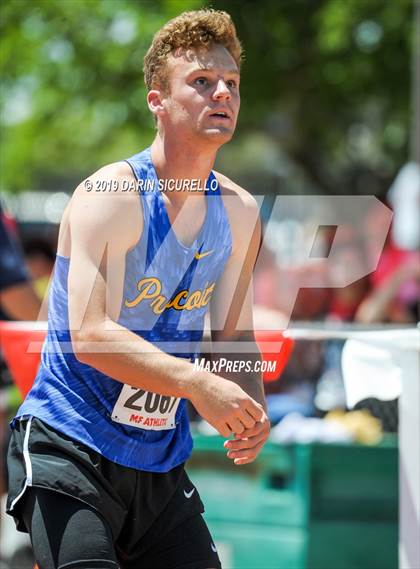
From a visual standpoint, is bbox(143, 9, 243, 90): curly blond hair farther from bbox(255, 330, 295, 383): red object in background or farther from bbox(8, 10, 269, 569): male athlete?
bbox(255, 330, 295, 383): red object in background

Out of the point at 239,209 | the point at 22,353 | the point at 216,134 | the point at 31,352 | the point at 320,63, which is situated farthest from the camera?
the point at 320,63

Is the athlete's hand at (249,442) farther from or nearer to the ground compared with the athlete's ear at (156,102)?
nearer to the ground

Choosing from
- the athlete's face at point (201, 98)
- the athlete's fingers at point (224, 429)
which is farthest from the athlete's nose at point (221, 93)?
the athlete's fingers at point (224, 429)

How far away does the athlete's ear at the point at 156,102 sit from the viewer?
9.37ft

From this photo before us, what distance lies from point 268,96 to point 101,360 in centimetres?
1107

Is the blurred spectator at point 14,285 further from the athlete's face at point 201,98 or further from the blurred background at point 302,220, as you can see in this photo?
the athlete's face at point 201,98

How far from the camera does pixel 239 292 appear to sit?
3.12 metres

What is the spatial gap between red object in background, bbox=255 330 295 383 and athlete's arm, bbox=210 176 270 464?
1.66ft

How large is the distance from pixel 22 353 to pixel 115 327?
1451 millimetres

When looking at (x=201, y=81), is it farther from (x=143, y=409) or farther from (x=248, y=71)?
(x=248, y=71)

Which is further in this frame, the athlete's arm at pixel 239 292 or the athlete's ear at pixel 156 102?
the athlete's arm at pixel 239 292

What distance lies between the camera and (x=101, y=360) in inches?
102

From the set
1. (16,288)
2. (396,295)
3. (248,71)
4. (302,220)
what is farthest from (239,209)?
(302,220)

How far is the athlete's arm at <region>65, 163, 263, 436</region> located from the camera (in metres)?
2.54
